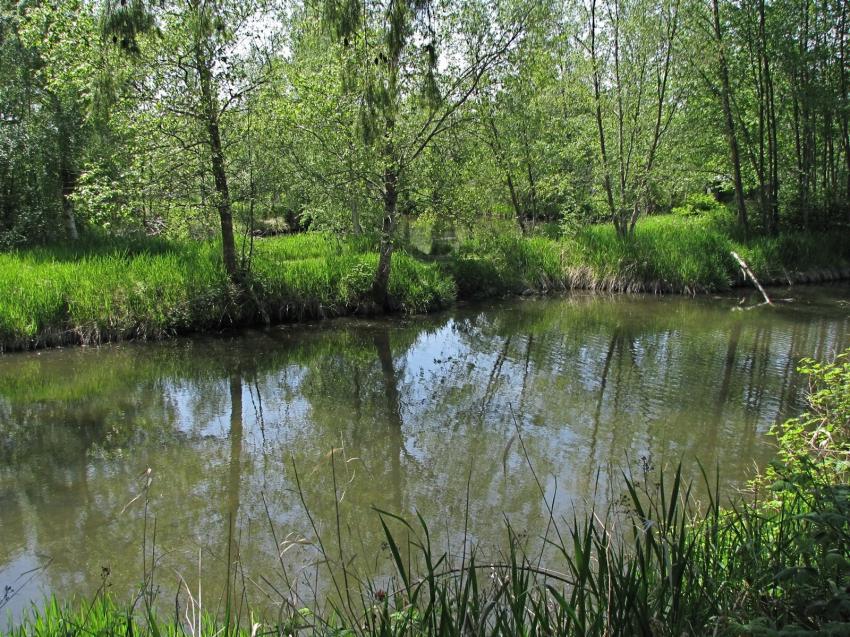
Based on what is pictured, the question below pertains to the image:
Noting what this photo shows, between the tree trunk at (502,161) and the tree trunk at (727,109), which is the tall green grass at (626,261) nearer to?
the tree trunk at (727,109)

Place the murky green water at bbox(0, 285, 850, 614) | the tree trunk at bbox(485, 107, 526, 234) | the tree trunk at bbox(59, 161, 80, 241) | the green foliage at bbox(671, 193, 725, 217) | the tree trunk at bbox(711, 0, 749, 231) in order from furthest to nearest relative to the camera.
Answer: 1. the green foliage at bbox(671, 193, 725, 217)
2. the tree trunk at bbox(711, 0, 749, 231)
3. the tree trunk at bbox(59, 161, 80, 241)
4. the tree trunk at bbox(485, 107, 526, 234)
5. the murky green water at bbox(0, 285, 850, 614)

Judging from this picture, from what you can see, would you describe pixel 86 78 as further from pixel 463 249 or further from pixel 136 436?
pixel 463 249

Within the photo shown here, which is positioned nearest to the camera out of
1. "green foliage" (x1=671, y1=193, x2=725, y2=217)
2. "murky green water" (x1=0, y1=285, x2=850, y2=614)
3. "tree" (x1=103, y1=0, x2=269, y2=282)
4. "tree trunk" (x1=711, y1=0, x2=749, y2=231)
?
"murky green water" (x1=0, y1=285, x2=850, y2=614)

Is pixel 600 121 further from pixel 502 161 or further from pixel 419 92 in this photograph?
pixel 419 92

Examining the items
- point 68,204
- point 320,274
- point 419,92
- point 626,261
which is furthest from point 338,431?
point 626,261

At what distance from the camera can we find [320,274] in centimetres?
1159

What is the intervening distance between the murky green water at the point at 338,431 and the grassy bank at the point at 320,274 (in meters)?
0.52

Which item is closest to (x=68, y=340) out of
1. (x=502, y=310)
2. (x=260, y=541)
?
(x=260, y=541)

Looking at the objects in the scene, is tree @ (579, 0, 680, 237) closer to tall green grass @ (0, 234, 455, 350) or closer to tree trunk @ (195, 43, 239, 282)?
tall green grass @ (0, 234, 455, 350)

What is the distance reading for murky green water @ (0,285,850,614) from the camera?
430cm

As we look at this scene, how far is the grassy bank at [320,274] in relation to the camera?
9.55 m

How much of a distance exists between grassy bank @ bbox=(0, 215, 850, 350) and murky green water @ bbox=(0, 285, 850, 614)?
0.52 metres

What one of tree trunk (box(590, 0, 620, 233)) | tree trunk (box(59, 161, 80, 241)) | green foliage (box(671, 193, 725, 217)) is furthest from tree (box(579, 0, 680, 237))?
tree trunk (box(59, 161, 80, 241))

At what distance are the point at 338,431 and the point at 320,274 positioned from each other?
5611 millimetres
